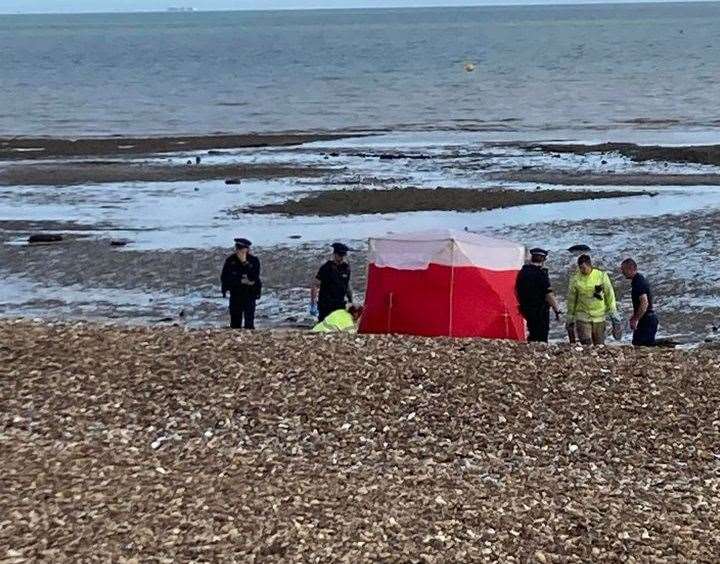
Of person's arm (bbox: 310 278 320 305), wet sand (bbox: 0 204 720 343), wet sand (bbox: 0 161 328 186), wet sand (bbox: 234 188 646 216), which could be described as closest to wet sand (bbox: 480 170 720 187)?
wet sand (bbox: 234 188 646 216)

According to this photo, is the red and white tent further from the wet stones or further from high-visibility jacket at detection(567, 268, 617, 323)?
the wet stones

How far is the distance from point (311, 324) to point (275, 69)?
9272 centimetres

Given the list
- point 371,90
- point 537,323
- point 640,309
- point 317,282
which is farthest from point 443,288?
point 371,90

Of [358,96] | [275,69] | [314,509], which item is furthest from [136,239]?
[275,69]

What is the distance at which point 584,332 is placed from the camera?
15594mm

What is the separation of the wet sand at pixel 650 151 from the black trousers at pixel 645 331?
2273 cm

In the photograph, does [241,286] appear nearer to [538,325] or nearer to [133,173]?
[538,325]

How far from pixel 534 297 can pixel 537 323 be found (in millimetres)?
316

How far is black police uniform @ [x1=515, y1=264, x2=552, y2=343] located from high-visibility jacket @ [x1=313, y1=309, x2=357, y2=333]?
6.45 feet

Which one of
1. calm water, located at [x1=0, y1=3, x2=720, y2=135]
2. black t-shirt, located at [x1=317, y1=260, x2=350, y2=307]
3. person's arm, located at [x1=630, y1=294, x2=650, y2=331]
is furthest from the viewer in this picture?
calm water, located at [x1=0, y1=3, x2=720, y2=135]

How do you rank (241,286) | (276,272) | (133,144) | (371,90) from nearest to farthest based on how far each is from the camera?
(241,286)
(276,272)
(133,144)
(371,90)

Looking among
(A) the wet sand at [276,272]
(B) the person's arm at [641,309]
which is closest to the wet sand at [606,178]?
(A) the wet sand at [276,272]

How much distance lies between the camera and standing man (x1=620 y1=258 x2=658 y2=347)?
15.4 m

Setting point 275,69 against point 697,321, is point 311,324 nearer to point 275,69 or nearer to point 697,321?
point 697,321
